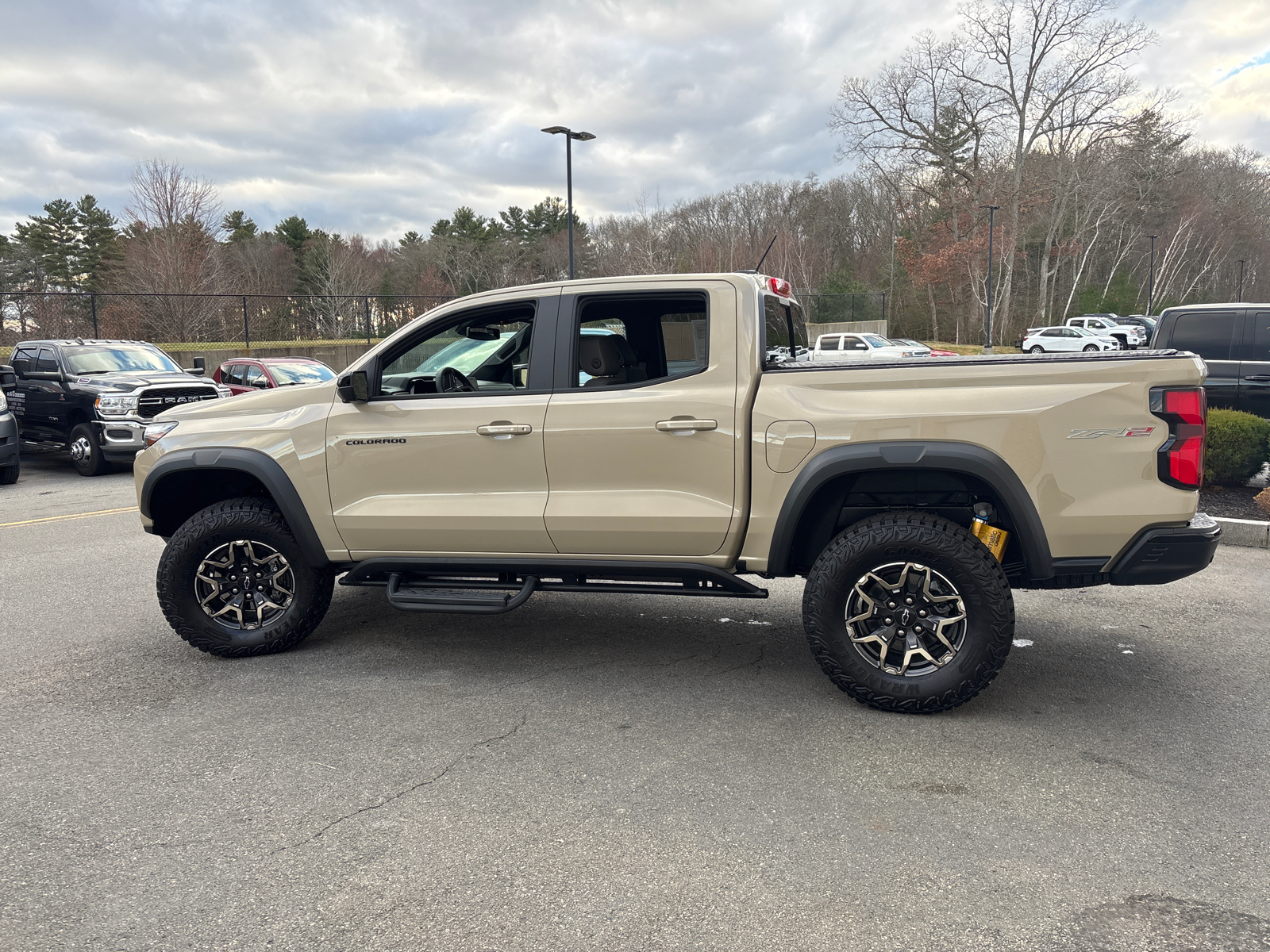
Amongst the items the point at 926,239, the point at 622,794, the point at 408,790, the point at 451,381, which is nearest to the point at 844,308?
the point at 926,239

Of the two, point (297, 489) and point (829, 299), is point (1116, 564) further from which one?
point (829, 299)

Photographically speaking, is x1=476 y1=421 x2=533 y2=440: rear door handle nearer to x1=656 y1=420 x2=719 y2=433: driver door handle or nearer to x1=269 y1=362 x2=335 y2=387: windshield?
x1=656 y1=420 x2=719 y2=433: driver door handle

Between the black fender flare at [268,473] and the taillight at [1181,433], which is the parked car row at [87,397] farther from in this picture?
→ the taillight at [1181,433]

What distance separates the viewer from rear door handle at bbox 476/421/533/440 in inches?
167

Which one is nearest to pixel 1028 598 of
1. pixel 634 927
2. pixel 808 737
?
pixel 808 737

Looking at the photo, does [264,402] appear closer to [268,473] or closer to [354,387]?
[268,473]

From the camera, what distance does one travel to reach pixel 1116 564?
3691mm

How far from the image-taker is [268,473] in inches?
179

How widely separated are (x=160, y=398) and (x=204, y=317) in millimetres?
17775

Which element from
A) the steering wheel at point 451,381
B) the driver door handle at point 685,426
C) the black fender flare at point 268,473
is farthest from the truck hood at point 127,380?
the driver door handle at point 685,426

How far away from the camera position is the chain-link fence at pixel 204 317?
24.9m

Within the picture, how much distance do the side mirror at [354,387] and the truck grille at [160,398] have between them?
905 centimetres

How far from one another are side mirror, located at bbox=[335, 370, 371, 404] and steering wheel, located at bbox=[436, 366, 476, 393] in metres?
0.38

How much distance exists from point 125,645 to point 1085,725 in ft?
16.8
